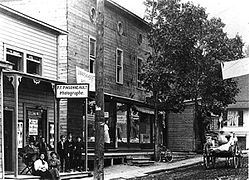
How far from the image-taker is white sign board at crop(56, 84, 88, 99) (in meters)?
18.6

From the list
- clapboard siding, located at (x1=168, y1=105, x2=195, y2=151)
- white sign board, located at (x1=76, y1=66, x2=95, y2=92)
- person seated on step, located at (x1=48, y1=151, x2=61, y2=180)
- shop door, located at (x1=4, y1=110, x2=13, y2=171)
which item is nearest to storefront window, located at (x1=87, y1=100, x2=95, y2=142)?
white sign board, located at (x1=76, y1=66, x2=95, y2=92)

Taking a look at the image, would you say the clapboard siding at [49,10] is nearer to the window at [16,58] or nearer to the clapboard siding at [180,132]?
the window at [16,58]

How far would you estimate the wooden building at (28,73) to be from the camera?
18.6 meters

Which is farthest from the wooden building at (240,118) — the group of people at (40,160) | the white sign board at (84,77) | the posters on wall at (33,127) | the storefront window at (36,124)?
the group of people at (40,160)

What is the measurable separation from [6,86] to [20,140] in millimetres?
2080

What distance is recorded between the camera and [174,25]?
2833 centimetres

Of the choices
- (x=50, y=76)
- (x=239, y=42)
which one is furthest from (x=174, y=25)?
(x=50, y=76)

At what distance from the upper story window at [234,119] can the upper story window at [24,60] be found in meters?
34.5

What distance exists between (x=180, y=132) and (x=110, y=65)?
13.9m

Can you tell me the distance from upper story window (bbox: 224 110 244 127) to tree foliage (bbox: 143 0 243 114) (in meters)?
22.0

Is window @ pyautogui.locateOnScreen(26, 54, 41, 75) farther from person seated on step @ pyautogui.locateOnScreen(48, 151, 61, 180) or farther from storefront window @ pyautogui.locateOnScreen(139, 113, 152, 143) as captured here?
storefront window @ pyautogui.locateOnScreen(139, 113, 152, 143)

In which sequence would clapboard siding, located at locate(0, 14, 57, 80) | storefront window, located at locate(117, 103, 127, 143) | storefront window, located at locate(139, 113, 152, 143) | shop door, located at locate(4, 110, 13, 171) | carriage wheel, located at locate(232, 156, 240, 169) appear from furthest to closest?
storefront window, located at locate(139, 113, 152, 143)
storefront window, located at locate(117, 103, 127, 143)
carriage wheel, located at locate(232, 156, 240, 169)
clapboard siding, located at locate(0, 14, 57, 80)
shop door, located at locate(4, 110, 13, 171)

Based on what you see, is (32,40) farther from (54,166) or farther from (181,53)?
(181,53)

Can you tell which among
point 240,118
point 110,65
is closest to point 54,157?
point 110,65
